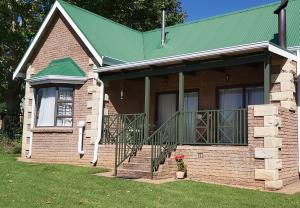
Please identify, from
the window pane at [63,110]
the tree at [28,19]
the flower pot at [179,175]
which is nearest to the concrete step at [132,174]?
the flower pot at [179,175]

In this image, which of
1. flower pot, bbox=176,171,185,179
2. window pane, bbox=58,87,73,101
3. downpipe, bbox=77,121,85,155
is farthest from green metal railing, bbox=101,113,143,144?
flower pot, bbox=176,171,185,179

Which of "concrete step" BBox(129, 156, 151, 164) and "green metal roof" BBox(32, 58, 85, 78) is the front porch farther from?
"green metal roof" BBox(32, 58, 85, 78)

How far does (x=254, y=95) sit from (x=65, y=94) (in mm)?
6989

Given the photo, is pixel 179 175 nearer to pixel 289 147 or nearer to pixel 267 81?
pixel 289 147

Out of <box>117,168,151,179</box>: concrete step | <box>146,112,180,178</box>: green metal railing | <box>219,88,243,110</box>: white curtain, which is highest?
<box>219,88,243,110</box>: white curtain

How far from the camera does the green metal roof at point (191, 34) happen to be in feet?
47.8

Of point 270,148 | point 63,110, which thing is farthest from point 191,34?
point 270,148

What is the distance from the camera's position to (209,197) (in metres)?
8.91

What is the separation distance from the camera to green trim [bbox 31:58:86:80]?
50.8 feet

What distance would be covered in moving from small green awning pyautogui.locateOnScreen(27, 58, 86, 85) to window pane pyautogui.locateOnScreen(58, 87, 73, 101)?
490mm

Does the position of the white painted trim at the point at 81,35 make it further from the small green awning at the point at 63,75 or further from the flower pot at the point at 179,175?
the flower pot at the point at 179,175

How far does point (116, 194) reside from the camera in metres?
8.98

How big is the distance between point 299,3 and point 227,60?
499 centimetres

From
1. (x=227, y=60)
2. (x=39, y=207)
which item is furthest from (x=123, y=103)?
(x=39, y=207)
